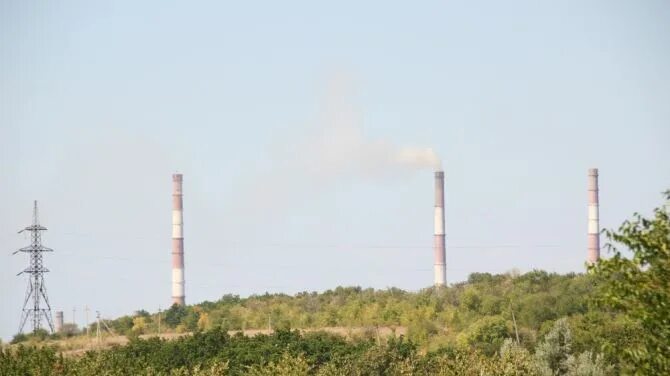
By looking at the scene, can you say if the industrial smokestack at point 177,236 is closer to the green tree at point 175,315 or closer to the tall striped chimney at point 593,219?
the green tree at point 175,315

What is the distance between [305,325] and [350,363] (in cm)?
4459

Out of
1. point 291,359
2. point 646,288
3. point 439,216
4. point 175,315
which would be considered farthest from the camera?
point 175,315

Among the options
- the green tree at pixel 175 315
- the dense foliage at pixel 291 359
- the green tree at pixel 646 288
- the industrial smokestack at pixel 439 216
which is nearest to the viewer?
the green tree at pixel 646 288

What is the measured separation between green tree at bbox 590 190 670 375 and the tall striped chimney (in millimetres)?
88560

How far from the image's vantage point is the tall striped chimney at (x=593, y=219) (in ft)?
381

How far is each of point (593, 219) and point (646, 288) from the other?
90.4 meters

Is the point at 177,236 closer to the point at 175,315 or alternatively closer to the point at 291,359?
the point at 175,315

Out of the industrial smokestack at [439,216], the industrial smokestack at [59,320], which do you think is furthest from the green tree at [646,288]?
the industrial smokestack at [59,320]

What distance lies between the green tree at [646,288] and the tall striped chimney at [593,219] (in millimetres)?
88560

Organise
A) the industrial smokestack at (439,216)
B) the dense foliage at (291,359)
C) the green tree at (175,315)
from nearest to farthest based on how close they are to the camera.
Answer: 1. the dense foliage at (291,359)
2. the industrial smokestack at (439,216)
3. the green tree at (175,315)

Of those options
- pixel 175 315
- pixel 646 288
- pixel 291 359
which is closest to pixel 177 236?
pixel 175 315

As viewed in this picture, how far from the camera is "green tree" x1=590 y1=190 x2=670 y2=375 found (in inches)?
1044

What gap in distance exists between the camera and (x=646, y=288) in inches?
1057

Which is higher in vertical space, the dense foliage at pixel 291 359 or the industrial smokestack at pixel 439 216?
the industrial smokestack at pixel 439 216
